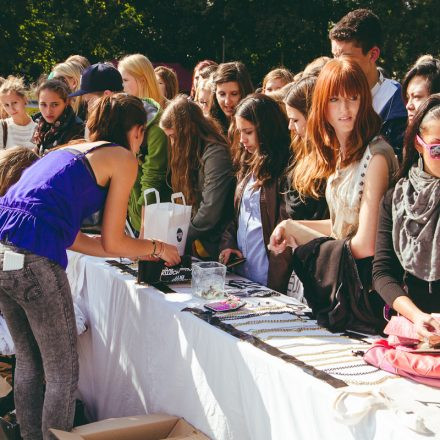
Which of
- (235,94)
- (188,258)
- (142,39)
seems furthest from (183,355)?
(142,39)

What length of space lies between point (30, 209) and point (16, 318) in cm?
50

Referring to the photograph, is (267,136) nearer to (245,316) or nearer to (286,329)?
(245,316)

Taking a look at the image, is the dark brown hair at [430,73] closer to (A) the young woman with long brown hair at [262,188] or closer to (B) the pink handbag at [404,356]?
(A) the young woman with long brown hair at [262,188]

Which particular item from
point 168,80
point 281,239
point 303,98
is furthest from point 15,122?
point 281,239

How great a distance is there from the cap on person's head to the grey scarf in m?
2.45

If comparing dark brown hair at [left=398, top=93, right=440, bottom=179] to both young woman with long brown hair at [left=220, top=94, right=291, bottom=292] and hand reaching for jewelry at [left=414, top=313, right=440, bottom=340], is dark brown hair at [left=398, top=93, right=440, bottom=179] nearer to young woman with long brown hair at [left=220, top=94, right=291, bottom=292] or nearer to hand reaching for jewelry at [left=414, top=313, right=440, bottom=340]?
hand reaching for jewelry at [left=414, top=313, right=440, bottom=340]

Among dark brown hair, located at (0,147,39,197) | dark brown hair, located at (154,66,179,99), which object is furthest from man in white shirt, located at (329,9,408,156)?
dark brown hair, located at (154,66,179,99)

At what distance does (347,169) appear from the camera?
241 centimetres

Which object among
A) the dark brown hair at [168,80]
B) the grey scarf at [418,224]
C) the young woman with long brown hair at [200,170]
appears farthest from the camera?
the dark brown hair at [168,80]

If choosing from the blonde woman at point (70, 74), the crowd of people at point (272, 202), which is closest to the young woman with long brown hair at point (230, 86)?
the crowd of people at point (272, 202)

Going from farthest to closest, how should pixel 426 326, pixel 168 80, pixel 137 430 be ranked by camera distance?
pixel 168 80
pixel 137 430
pixel 426 326

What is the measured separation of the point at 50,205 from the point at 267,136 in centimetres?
112

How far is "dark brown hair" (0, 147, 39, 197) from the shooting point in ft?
9.89

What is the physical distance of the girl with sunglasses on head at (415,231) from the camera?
1.94 meters
